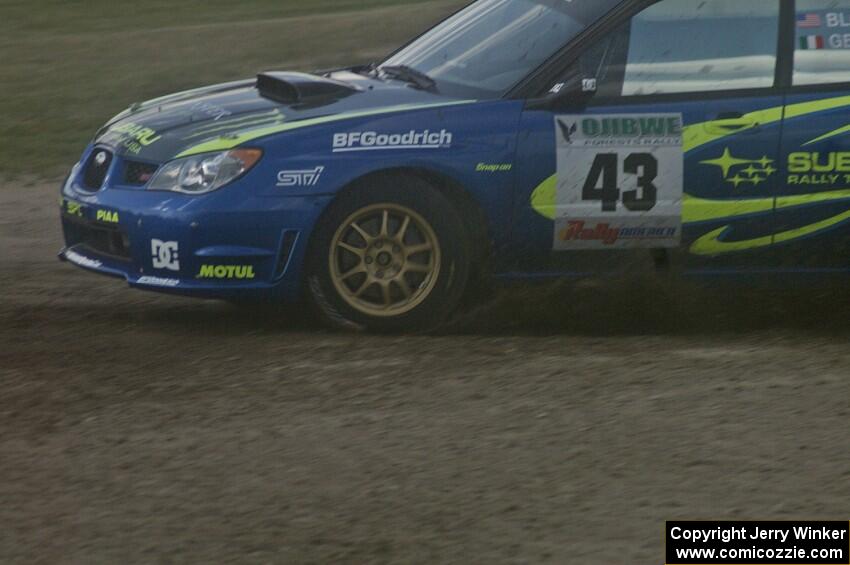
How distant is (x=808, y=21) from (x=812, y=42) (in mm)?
91

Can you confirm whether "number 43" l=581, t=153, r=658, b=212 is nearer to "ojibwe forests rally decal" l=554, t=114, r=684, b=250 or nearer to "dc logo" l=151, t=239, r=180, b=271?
"ojibwe forests rally decal" l=554, t=114, r=684, b=250

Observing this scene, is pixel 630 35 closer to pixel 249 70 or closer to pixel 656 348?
pixel 656 348

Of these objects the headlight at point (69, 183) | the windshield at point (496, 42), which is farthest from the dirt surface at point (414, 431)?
the windshield at point (496, 42)

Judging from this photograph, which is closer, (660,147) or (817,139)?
(660,147)

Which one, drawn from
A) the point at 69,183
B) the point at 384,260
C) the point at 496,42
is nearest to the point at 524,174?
the point at 384,260

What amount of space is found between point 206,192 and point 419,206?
0.87 meters

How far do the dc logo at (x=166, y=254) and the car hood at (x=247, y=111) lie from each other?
0.37 metres

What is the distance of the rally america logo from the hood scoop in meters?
0.37

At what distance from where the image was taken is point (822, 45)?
22.4ft

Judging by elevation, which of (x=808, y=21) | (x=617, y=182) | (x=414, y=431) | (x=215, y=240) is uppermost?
(x=808, y=21)

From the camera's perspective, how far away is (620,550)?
4305 millimetres

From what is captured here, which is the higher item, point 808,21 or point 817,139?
point 808,21

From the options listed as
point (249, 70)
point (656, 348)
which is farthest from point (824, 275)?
point (249, 70)

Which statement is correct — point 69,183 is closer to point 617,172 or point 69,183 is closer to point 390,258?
point 390,258
